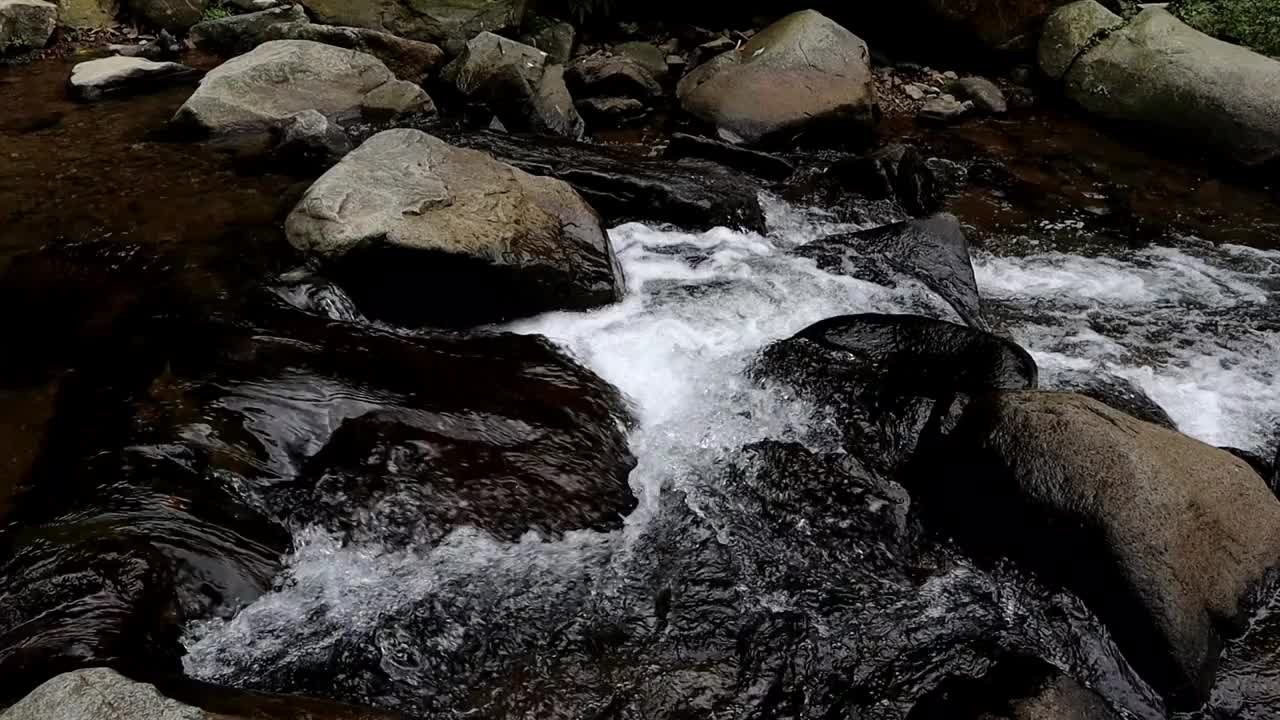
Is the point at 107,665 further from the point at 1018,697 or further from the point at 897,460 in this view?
the point at 897,460

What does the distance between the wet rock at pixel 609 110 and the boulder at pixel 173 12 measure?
4901 millimetres

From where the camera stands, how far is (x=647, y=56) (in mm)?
10727

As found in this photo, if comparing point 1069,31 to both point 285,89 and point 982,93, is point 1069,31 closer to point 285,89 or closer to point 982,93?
Answer: point 982,93

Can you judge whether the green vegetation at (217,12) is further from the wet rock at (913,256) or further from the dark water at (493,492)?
the wet rock at (913,256)

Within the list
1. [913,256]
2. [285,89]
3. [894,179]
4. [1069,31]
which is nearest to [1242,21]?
[1069,31]

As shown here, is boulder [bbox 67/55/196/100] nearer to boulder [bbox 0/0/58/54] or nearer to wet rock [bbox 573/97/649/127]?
boulder [bbox 0/0/58/54]

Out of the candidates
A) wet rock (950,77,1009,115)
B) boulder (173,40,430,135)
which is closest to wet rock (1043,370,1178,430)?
wet rock (950,77,1009,115)

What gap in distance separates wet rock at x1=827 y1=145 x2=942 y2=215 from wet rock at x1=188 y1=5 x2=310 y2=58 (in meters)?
6.36

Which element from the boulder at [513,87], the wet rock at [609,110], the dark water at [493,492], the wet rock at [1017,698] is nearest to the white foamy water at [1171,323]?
the dark water at [493,492]

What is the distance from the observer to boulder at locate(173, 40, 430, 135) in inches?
301

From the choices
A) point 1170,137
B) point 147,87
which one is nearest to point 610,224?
point 147,87

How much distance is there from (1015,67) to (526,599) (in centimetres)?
1017

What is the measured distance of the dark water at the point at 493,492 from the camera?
3.38 meters

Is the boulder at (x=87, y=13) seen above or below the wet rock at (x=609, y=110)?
below
